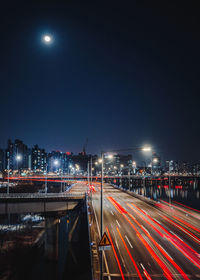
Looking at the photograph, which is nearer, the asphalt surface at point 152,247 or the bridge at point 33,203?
the asphalt surface at point 152,247

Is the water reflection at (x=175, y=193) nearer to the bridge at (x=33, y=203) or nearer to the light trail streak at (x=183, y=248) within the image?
the bridge at (x=33, y=203)

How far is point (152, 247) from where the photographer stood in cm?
1834

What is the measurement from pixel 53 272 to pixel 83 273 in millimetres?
8489

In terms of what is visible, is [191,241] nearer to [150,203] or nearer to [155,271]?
[155,271]

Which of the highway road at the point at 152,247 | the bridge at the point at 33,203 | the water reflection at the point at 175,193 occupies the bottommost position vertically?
the water reflection at the point at 175,193

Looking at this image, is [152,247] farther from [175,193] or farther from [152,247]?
[175,193]

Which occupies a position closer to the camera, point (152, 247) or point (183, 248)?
point (183, 248)

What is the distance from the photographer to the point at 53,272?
33.8 meters

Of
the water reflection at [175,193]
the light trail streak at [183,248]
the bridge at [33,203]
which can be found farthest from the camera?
the water reflection at [175,193]

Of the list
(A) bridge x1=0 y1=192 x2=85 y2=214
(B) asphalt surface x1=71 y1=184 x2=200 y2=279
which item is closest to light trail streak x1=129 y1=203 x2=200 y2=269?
(B) asphalt surface x1=71 y1=184 x2=200 y2=279

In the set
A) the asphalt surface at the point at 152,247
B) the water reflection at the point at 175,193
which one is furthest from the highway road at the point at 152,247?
→ the water reflection at the point at 175,193

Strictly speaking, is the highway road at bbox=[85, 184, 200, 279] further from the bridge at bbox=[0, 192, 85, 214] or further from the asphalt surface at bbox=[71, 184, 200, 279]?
the bridge at bbox=[0, 192, 85, 214]

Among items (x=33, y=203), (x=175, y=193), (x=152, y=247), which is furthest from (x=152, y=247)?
(x=175, y=193)

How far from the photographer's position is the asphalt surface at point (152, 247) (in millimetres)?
14344
